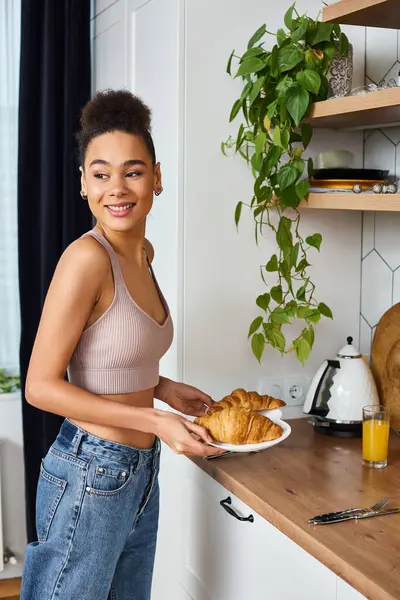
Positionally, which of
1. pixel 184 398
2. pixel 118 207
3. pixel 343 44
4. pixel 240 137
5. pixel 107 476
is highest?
pixel 343 44

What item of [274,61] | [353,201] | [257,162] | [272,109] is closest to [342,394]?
[353,201]

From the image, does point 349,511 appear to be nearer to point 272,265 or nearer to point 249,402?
point 249,402

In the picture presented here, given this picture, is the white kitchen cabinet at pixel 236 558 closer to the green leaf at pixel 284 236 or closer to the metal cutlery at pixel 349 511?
the metal cutlery at pixel 349 511

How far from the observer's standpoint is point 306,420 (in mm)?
2250

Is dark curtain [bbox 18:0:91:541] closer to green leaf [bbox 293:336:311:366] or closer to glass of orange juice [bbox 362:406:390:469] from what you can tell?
green leaf [bbox 293:336:311:366]

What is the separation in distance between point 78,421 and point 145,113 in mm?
662

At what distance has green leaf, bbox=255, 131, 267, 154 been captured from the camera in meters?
1.97

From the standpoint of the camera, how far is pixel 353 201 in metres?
1.95

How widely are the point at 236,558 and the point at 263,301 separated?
0.67 m

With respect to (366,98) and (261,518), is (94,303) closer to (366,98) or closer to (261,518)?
(261,518)

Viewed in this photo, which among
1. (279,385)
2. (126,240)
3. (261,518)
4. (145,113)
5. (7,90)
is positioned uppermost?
(7,90)

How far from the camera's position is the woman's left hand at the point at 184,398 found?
1893 millimetres

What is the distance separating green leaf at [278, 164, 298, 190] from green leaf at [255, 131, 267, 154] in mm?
84

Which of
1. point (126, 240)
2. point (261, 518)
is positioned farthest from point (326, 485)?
point (126, 240)
